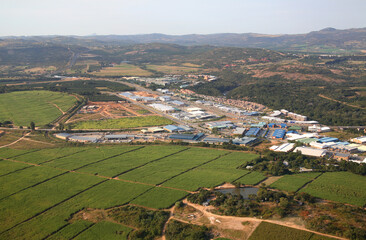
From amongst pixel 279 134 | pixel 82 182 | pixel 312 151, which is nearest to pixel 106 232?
pixel 82 182

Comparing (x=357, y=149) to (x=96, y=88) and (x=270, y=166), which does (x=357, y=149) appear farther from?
(x=96, y=88)

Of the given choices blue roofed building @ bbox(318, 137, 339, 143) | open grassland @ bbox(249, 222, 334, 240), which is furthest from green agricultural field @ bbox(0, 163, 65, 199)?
blue roofed building @ bbox(318, 137, 339, 143)

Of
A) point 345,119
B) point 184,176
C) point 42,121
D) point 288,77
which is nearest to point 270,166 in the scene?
point 184,176

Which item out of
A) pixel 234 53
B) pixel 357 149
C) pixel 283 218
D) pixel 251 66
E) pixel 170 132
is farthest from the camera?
pixel 234 53

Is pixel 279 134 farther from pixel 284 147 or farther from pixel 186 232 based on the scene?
pixel 186 232

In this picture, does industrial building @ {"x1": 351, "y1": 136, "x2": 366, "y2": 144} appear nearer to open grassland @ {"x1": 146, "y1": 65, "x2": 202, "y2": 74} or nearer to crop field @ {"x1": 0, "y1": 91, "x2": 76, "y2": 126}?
crop field @ {"x1": 0, "y1": 91, "x2": 76, "y2": 126}

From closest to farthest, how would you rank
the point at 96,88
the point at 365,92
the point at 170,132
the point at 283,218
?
the point at 283,218 → the point at 170,132 → the point at 365,92 → the point at 96,88
